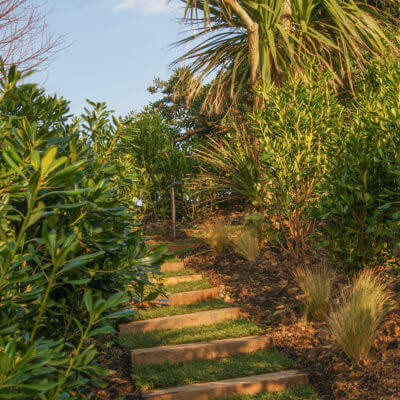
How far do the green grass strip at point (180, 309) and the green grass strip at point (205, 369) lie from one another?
108cm

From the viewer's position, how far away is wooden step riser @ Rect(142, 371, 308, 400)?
3.53 metres

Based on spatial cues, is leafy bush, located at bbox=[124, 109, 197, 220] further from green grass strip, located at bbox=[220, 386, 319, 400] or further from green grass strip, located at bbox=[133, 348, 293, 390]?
green grass strip, located at bbox=[220, 386, 319, 400]

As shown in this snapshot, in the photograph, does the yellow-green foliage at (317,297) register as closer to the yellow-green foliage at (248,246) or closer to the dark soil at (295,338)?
the dark soil at (295,338)

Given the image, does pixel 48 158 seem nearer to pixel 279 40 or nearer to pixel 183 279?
pixel 183 279

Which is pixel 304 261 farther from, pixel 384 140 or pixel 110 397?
pixel 110 397

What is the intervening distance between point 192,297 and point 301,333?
5.88 feet

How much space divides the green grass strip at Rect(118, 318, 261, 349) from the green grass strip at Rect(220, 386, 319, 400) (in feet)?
3.37

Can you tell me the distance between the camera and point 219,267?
6.70m

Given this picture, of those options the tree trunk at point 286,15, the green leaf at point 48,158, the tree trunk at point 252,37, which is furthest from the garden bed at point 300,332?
the tree trunk at point 286,15

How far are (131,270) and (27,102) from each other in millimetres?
1234

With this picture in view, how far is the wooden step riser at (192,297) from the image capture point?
223 inches

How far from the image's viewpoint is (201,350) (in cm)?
427

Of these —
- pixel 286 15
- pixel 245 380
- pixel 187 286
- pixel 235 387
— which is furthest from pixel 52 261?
pixel 286 15

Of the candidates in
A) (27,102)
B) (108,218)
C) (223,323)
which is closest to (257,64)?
(223,323)
